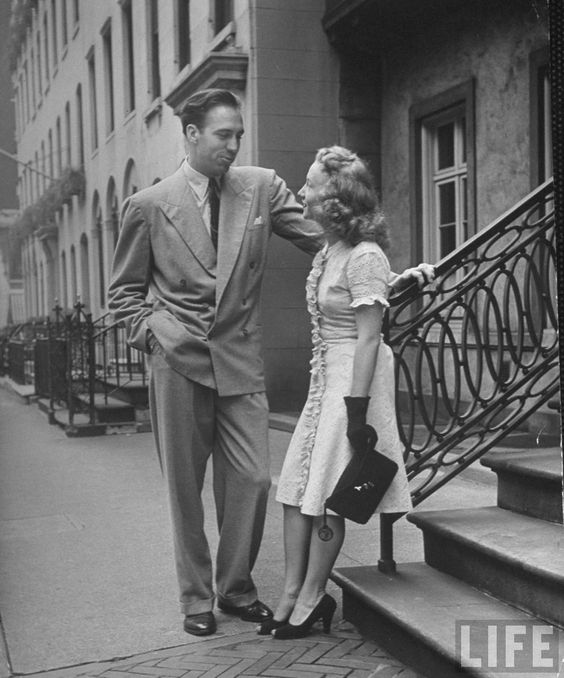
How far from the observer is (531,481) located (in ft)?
13.5

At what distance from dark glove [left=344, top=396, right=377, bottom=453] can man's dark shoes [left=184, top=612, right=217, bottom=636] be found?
3.41 feet

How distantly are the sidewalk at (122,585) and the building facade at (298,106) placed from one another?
1776 mm

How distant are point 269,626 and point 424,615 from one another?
71cm

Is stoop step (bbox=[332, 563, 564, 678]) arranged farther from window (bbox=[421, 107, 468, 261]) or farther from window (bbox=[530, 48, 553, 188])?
window (bbox=[421, 107, 468, 261])

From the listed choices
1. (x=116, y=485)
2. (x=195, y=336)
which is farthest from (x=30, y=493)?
(x=195, y=336)

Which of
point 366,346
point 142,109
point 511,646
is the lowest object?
point 511,646

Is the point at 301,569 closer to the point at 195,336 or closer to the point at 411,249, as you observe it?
the point at 195,336

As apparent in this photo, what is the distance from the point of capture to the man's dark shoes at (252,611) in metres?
4.19

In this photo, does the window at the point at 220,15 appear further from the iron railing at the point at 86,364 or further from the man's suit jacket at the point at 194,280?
the man's suit jacket at the point at 194,280

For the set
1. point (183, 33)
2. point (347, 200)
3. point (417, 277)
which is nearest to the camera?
point (347, 200)

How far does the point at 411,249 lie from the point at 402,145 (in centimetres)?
122

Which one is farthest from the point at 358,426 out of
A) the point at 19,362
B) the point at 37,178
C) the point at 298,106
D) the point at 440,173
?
the point at 19,362

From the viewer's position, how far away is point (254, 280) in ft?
14.1

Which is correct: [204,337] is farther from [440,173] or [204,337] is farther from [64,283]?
[64,283]
